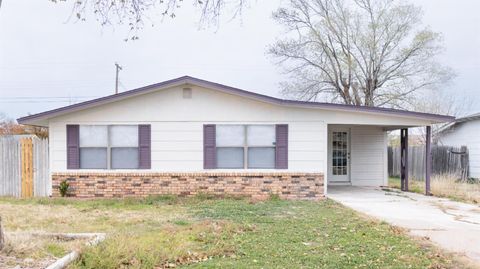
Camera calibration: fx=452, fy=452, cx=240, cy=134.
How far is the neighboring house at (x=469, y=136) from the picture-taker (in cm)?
1908

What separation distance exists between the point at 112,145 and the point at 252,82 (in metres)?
21.0

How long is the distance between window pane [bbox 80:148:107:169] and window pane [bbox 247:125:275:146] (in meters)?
3.94

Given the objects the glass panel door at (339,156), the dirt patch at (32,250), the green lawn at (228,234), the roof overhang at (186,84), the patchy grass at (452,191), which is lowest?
the patchy grass at (452,191)

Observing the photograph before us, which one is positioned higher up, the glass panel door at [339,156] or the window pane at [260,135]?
the window pane at [260,135]

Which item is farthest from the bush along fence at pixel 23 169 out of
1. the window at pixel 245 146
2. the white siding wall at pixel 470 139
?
the white siding wall at pixel 470 139

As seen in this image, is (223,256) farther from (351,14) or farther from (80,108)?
(351,14)

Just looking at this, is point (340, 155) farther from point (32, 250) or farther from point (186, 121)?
point (32, 250)

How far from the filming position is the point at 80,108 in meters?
12.0

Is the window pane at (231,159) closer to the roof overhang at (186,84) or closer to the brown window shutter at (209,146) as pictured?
the brown window shutter at (209,146)

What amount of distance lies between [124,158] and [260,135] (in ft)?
12.2

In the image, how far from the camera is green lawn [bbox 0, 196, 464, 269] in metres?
5.43

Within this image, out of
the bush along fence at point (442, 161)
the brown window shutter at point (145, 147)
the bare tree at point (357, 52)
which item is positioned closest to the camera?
the brown window shutter at point (145, 147)

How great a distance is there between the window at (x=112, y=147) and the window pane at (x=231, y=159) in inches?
88.2

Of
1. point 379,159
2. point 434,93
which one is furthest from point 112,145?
point 434,93
